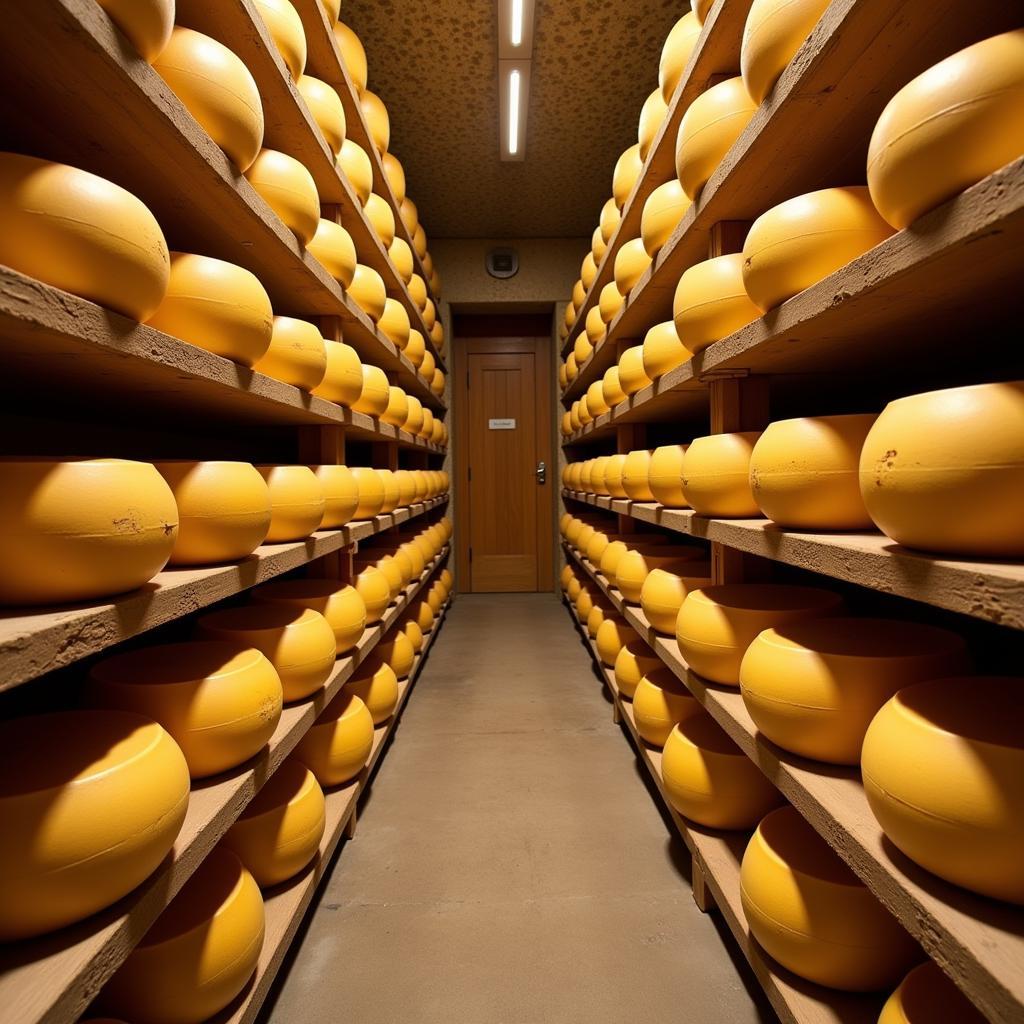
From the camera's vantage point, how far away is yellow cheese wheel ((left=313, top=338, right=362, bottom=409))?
1901 mm

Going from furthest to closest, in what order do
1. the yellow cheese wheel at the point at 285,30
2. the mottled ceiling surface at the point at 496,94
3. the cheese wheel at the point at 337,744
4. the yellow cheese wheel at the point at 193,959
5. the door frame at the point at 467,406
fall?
1. the door frame at the point at 467,406
2. the mottled ceiling surface at the point at 496,94
3. the cheese wheel at the point at 337,744
4. the yellow cheese wheel at the point at 285,30
5. the yellow cheese wheel at the point at 193,959

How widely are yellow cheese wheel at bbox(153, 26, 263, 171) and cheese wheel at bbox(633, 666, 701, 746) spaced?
1810 millimetres

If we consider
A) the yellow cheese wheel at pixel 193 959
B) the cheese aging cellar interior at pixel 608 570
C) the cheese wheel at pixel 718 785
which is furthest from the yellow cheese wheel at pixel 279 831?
the cheese wheel at pixel 718 785

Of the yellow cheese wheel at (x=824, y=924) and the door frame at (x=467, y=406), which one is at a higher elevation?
the door frame at (x=467, y=406)

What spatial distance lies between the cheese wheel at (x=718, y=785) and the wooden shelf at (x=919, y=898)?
37 centimetres

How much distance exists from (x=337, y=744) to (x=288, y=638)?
48cm

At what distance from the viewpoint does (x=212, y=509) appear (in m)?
1.11

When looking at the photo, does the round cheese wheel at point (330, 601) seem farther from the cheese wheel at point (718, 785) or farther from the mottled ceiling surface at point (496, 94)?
the mottled ceiling surface at point (496, 94)

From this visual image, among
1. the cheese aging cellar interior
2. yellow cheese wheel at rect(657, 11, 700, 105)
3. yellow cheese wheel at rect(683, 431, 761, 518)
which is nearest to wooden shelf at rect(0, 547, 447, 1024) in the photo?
the cheese aging cellar interior

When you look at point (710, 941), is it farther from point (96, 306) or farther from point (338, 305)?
point (338, 305)

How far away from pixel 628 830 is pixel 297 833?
3.42 feet

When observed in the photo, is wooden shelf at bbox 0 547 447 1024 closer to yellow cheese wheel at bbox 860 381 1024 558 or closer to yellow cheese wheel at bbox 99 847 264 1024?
yellow cheese wheel at bbox 99 847 264 1024

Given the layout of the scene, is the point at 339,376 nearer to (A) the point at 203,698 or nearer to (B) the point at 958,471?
(A) the point at 203,698

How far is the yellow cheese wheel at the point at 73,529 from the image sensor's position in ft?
2.33
